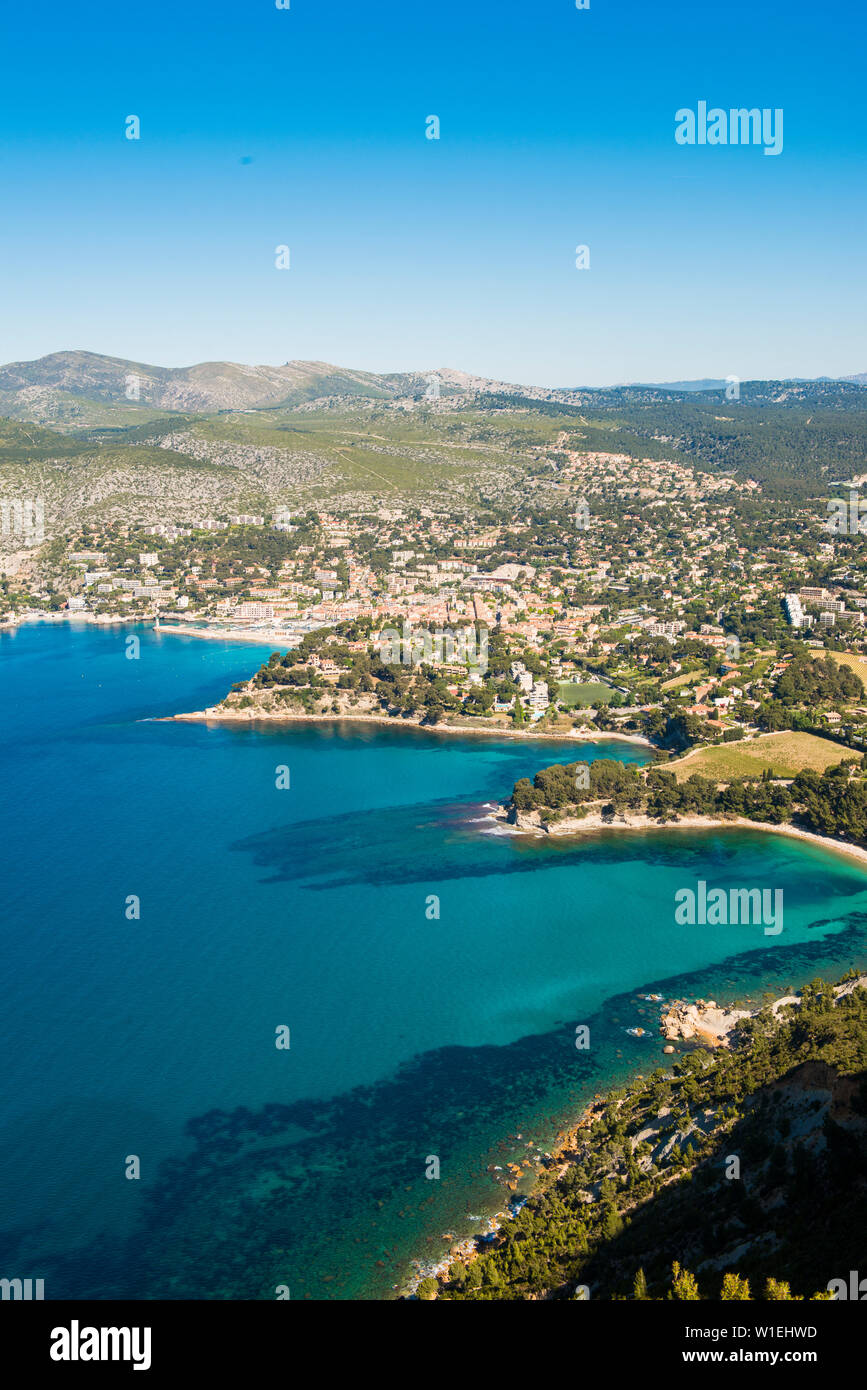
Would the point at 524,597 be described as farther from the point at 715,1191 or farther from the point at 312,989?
the point at 715,1191

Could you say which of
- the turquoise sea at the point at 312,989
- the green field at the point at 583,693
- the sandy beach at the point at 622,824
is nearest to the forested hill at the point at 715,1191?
the turquoise sea at the point at 312,989

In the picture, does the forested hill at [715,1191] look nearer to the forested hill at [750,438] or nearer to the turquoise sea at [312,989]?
the turquoise sea at [312,989]

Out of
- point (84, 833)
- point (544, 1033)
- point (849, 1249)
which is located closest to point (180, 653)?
point (84, 833)

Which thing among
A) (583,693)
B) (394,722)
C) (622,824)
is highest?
(583,693)

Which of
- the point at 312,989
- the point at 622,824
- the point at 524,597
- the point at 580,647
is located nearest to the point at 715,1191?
the point at 312,989

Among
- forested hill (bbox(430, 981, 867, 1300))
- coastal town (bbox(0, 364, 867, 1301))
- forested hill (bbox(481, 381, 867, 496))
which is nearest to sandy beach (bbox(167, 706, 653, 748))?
coastal town (bbox(0, 364, 867, 1301))

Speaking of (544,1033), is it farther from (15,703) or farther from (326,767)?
(15,703)
